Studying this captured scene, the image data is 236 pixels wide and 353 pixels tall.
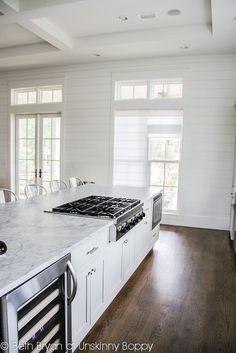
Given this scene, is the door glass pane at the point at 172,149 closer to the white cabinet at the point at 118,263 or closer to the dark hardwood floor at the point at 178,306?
the dark hardwood floor at the point at 178,306

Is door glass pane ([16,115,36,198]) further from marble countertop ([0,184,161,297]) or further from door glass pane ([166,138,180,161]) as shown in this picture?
marble countertop ([0,184,161,297])

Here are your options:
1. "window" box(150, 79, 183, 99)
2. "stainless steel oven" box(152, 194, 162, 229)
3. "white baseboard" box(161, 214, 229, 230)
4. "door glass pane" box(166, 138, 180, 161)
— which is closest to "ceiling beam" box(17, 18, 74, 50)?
"window" box(150, 79, 183, 99)

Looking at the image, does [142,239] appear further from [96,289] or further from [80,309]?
[80,309]

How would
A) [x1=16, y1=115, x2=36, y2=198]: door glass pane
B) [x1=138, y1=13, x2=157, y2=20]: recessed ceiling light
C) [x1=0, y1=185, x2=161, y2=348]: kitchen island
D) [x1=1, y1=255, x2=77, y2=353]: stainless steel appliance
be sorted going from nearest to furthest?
[x1=1, y1=255, x2=77, y2=353]: stainless steel appliance, [x1=0, y1=185, x2=161, y2=348]: kitchen island, [x1=138, y1=13, x2=157, y2=20]: recessed ceiling light, [x1=16, y1=115, x2=36, y2=198]: door glass pane

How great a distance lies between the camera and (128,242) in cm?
283

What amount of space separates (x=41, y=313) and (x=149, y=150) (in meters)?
4.63

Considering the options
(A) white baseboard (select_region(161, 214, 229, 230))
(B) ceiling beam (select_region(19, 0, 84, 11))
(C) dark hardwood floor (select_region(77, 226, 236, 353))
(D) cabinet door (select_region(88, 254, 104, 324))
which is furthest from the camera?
(A) white baseboard (select_region(161, 214, 229, 230))

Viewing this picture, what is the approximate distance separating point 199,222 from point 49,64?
4.63 meters

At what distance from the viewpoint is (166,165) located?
567 centimetres

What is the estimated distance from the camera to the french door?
6477 millimetres

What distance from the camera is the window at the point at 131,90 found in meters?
5.65

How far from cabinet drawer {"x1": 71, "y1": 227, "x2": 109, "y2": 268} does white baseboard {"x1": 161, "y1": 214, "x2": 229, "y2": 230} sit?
3.52 m

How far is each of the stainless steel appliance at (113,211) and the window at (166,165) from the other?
8.83ft

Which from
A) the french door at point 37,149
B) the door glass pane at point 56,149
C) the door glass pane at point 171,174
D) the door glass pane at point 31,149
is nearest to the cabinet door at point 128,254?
the door glass pane at point 171,174
